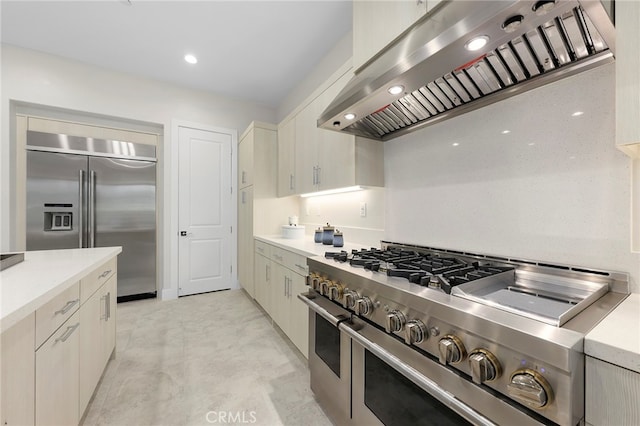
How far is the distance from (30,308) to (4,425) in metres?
0.33

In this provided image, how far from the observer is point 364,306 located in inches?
43.2

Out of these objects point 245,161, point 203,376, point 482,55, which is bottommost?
point 203,376

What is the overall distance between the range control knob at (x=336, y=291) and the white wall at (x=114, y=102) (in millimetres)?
3009

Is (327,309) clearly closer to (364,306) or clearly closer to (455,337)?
(364,306)

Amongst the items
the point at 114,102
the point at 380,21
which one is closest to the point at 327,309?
the point at 380,21

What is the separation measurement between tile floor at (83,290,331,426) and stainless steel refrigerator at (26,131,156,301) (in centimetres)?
80

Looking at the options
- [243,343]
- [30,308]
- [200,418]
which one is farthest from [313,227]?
[30,308]

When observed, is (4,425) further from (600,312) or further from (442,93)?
(442,93)

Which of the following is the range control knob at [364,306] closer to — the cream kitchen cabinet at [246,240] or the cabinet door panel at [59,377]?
the cabinet door panel at [59,377]

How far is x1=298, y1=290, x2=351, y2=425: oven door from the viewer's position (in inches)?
49.4

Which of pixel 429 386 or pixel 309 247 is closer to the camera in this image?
pixel 429 386

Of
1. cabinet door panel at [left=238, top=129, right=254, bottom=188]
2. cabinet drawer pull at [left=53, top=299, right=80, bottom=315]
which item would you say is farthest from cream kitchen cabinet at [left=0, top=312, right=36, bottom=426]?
cabinet door panel at [left=238, top=129, right=254, bottom=188]

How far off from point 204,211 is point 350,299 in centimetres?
321

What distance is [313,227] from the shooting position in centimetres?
307
